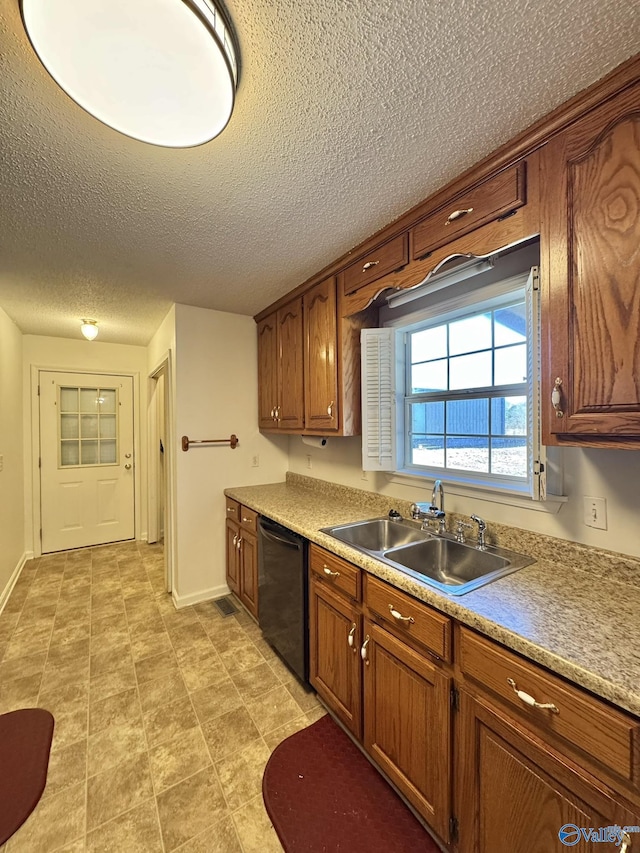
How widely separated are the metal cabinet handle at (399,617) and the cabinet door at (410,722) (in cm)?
10

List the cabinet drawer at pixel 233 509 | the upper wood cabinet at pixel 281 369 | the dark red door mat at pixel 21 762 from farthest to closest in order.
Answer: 1. the cabinet drawer at pixel 233 509
2. the upper wood cabinet at pixel 281 369
3. the dark red door mat at pixel 21 762

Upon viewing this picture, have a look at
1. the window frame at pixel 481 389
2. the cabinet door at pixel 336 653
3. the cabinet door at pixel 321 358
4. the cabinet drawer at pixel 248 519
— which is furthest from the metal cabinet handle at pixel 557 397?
the cabinet drawer at pixel 248 519

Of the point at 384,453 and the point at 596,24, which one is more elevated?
the point at 596,24

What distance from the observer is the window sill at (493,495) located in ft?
4.66

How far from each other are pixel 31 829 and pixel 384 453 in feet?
6.91

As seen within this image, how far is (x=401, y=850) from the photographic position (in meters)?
1.19

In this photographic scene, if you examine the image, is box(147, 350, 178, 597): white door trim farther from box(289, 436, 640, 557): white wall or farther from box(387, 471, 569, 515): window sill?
box(289, 436, 640, 557): white wall

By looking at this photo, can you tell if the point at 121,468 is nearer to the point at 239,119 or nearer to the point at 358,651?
the point at 358,651

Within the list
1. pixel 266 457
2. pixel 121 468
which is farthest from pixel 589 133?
pixel 121 468

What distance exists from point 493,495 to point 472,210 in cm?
122

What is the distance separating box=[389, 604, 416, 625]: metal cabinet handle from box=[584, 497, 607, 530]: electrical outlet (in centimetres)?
76

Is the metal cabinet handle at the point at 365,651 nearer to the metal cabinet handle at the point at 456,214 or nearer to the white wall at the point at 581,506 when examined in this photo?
the white wall at the point at 581,506

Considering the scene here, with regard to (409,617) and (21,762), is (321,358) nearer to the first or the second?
(409,617)

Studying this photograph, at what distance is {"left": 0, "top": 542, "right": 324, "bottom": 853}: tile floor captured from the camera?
1.27 meters
